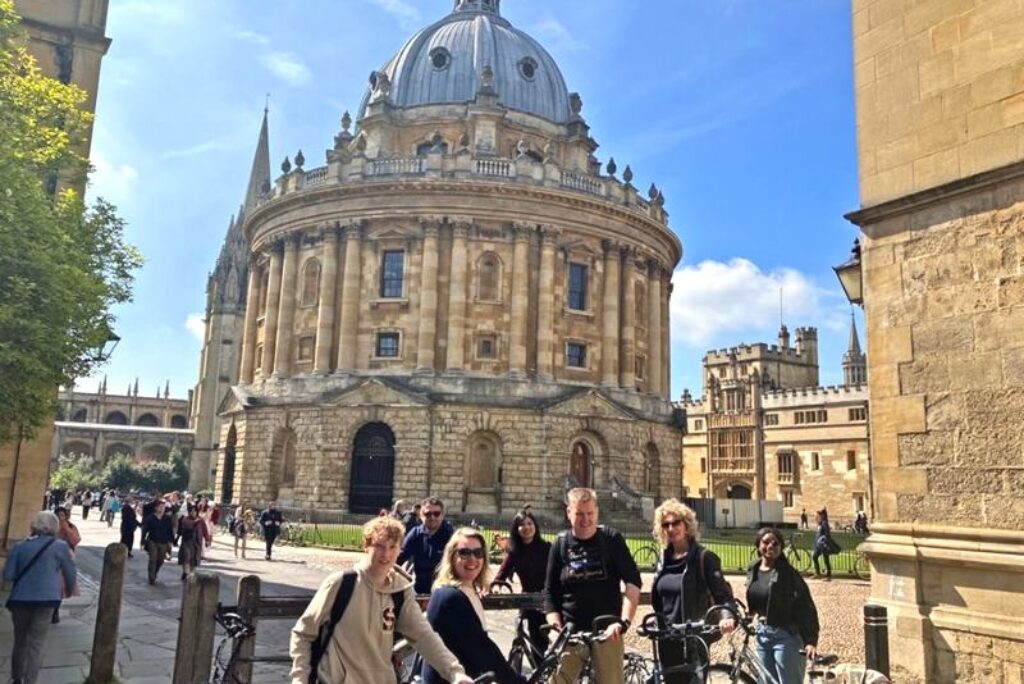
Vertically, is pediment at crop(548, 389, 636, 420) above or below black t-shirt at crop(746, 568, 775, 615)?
above

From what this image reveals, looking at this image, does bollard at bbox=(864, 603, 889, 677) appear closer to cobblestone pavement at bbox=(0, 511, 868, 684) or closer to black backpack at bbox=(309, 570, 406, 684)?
cobblestone pavement at bbox=(0, 511, 868, 684)

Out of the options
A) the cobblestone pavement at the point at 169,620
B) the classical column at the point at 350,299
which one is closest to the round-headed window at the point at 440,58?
the classical column at the point at 350,299

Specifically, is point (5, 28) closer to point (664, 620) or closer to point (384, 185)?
point (664, 620)

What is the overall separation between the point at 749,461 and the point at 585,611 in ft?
208

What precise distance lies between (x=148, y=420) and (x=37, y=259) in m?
99.9

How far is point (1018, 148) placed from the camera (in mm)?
7203

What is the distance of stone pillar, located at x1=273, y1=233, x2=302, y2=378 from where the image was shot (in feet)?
130

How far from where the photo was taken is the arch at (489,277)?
37688 millimetres

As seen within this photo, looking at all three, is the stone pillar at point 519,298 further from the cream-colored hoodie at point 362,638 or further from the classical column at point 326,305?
the cream-colored hoodie at point 362,638

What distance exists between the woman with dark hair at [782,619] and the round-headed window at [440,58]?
1721 inches

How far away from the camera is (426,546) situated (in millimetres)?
7824

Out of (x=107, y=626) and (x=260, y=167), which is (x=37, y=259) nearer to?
(x=107, y=626)

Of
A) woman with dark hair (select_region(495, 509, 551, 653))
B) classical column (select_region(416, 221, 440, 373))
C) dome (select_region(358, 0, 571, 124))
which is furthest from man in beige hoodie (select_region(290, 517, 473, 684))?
dome (select_region(358, 0, 571, 124))

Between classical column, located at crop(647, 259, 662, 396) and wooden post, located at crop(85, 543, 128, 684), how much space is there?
36195mm
